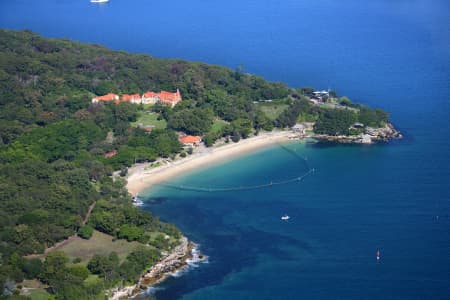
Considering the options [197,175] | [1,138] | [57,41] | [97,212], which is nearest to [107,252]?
[97,212]

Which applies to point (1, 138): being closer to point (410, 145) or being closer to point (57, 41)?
point (57, 41)

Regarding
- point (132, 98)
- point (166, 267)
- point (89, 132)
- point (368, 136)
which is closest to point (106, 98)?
point (132, 98)

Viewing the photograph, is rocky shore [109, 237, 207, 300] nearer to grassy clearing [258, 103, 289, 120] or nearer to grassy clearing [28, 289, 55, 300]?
grassy clearing [28, 289, 55, 300]

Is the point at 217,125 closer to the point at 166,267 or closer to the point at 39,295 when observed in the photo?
the point at 166,267

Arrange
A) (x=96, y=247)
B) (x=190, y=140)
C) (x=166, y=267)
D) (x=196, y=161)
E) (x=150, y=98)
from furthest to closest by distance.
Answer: (x=150, y=98) < (x=190, y=140) < (x=196, y=161) < (x=96, y=247) < (x=166, y=267)

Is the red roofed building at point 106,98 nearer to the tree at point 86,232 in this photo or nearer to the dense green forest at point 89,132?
the dense green forest at point 89,132

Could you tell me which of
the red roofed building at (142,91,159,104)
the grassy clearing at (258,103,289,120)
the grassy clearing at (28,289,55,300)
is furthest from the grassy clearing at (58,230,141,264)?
the red roofed building at (142,91,159,104)
